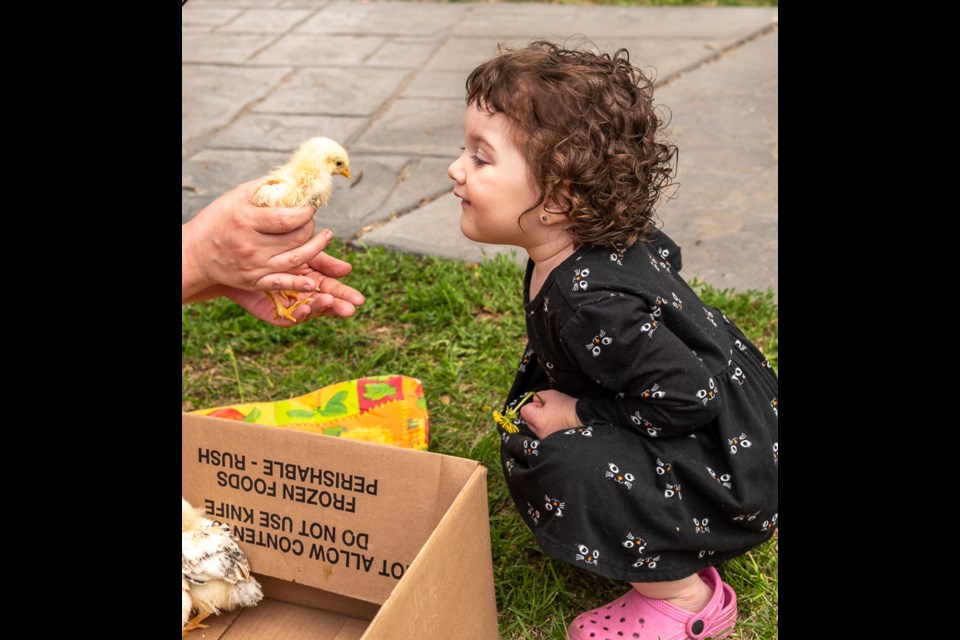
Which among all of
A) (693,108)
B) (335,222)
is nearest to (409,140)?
(335,222)

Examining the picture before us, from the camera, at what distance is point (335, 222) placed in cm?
353

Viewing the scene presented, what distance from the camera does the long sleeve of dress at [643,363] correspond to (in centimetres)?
165

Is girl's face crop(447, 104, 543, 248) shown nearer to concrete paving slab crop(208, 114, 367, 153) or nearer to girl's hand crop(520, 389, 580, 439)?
girl's hand crop(520, 389, 580, 439)

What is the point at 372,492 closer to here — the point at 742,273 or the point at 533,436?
the point at 533,436

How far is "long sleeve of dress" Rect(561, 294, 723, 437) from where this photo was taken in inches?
64.8

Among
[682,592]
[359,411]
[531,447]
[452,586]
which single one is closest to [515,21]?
[359,411]

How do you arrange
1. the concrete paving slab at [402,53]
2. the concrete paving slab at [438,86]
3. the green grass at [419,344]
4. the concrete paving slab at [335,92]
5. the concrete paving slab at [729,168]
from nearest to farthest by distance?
the green grass at [419,344]
the concrete paving slab at [729,168]
the concrete paving slab at [335,92]
the concrete paving slab at [438,86]
the concrete paving slab at [402,53]

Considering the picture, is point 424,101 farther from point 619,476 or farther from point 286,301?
point 619,476

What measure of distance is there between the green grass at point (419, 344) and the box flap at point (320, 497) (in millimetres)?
403

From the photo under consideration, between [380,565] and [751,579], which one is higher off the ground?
[380,565]

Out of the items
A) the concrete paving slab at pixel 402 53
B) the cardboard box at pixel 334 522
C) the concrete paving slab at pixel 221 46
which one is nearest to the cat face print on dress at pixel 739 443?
the cardboard box at pixel 334 522

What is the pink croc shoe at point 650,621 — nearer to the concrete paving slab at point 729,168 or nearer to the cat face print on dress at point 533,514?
the cat face print on dress at point 533,514

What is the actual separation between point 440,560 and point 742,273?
77.7 inches

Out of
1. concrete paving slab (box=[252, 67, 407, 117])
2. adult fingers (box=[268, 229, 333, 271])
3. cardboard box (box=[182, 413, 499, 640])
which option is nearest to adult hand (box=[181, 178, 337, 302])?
adult fingers (box=[268, 229, 333, 271])
